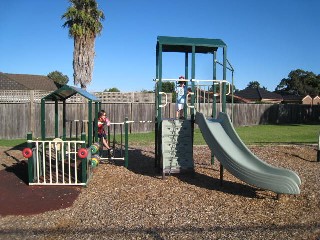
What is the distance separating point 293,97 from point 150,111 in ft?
191

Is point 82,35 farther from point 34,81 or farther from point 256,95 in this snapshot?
point 256,95

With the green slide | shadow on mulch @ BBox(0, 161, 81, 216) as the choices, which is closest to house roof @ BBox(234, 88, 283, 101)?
the green slide

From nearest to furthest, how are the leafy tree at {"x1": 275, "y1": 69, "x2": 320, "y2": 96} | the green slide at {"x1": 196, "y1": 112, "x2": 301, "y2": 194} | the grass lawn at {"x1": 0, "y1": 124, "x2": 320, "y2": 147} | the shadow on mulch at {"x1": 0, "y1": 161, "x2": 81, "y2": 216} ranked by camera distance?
1. the shadow on mulch at {"x1": 0, "y1": 161, "x2": 81, "y2": 216}
2. the green slide at {"x1": 196, "y1": 112, "x2": 301, "y2": 194}
3. the grass lawn at {"x1": 0, "y1": 124, "x2": 320, "y2": 147}
4. the leafy tree at {"x1": 275, "y1": 69, "x2": 320, "y2": 96}

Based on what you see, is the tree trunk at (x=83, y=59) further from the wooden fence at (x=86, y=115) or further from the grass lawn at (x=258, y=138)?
the grass lawn at (x=258, y=138)

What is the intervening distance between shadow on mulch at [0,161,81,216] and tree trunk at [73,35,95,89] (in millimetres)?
13727

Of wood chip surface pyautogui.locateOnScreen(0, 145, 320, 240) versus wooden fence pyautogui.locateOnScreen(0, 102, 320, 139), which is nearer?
wood chip surface pyautogui.locateOnScreen(0, 145, 320, 240)

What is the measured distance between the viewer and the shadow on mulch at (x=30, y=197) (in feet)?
17.9

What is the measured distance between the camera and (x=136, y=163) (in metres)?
9.77

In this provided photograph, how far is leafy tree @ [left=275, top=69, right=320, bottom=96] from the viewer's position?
8271 cm

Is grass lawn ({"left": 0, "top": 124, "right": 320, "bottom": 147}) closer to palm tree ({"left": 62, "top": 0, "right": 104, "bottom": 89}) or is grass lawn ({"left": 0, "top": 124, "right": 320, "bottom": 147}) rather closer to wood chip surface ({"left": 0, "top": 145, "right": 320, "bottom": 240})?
palm tree ({"left": 62, "top": 0, "right": 104, "bottom": 89})

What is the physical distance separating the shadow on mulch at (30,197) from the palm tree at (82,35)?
13762 millimetres

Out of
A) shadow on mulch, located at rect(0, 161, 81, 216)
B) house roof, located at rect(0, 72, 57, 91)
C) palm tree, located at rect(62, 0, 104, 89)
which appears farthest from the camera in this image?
house roof, located at rect(0, 72, 57, 91)

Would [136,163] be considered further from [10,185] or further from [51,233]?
[51,233]

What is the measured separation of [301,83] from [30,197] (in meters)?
96.6
